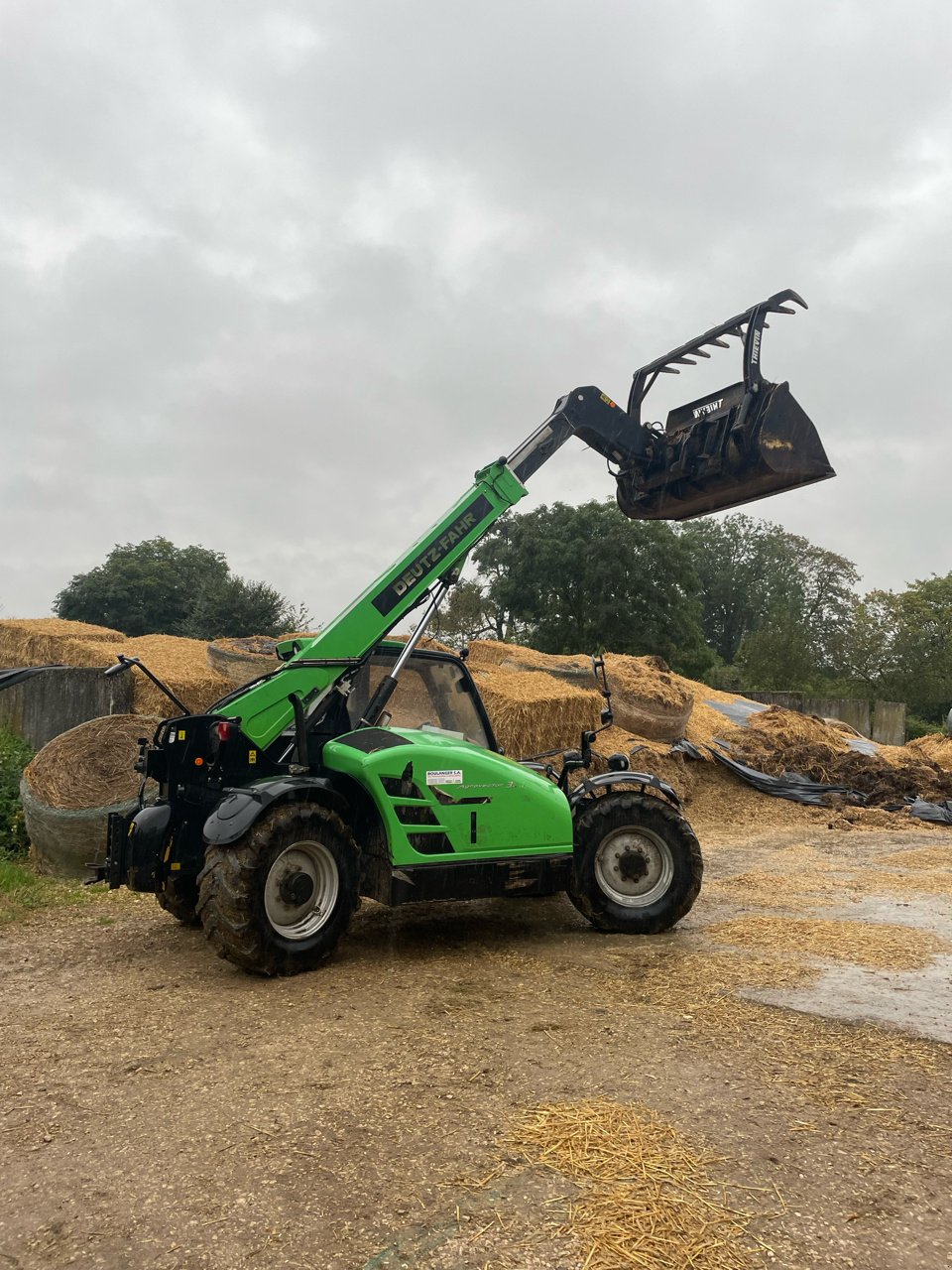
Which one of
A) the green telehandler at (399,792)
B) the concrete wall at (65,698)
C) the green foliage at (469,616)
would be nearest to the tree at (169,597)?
the green foliage at (469,616)

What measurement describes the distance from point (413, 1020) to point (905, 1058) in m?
2.12

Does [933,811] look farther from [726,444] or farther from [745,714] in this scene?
[726,444]

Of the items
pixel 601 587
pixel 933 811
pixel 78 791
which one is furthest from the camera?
pixel 601 587

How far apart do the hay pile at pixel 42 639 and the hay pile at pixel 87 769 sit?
5037mm

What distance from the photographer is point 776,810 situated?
1351 centimetres

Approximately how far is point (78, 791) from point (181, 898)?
2.60 m

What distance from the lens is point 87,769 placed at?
855 centimetres

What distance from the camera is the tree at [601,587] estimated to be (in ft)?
136

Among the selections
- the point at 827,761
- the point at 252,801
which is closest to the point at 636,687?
the point at 827,761

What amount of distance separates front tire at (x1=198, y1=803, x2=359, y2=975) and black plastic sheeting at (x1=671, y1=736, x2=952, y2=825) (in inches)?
371

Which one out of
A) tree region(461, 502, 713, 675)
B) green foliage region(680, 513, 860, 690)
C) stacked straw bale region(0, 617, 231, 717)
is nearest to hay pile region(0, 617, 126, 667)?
stacked straw bale region(0, 617, 231, 717)

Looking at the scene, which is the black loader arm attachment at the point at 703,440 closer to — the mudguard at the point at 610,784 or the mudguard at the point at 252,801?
the mudguard at the point at 610,784

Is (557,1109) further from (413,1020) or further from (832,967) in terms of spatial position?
(832,967)

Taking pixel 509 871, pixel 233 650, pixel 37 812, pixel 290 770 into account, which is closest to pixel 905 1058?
pixel 509 871
